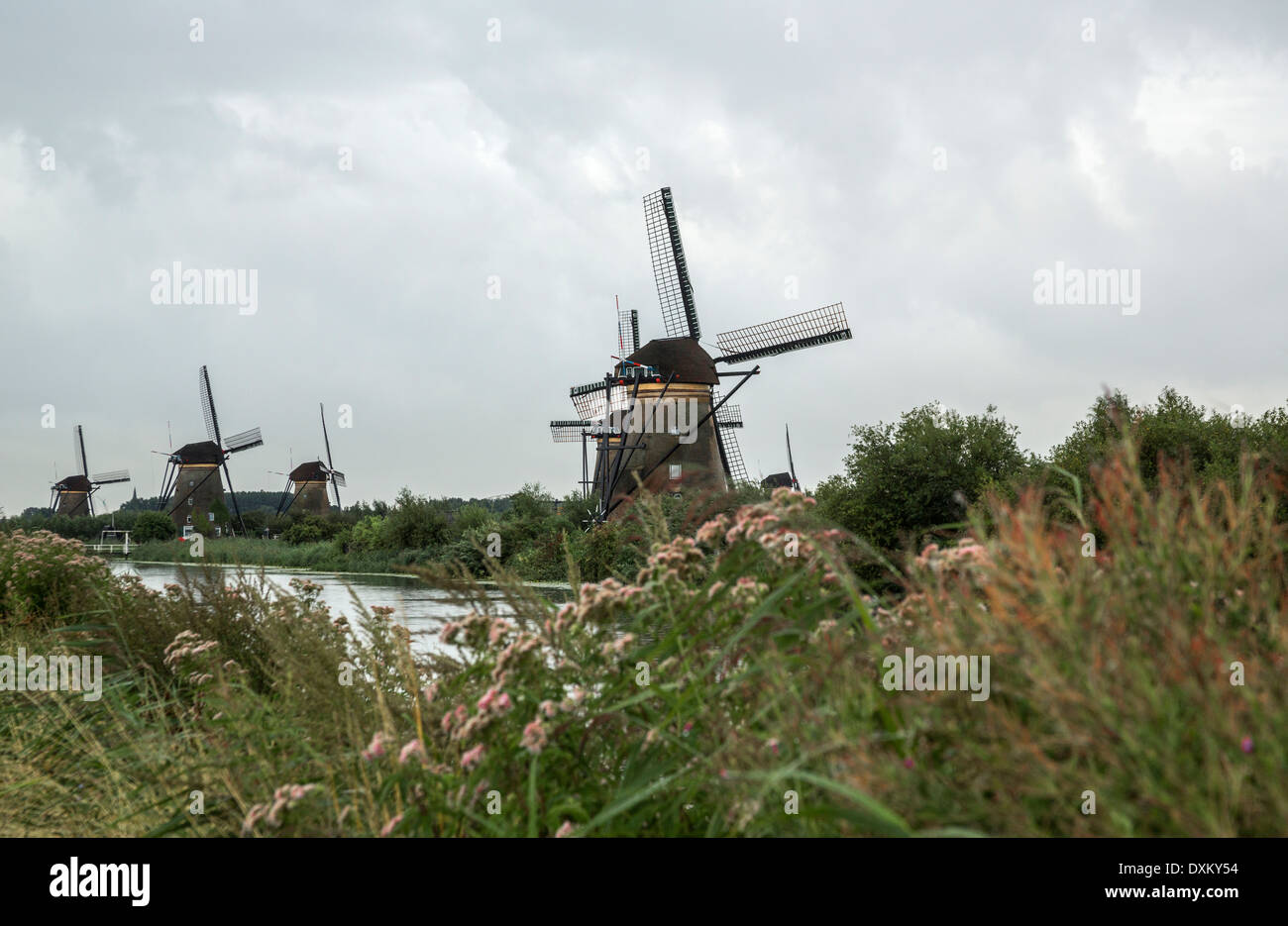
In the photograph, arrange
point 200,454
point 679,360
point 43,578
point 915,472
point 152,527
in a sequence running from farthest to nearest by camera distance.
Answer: point 200,454, point 152,527, point 679,360, point 915,472, point 43,578

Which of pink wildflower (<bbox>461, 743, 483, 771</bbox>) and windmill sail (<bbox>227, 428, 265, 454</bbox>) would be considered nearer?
pink wildflower (<bbox>461, 743, 483, 771</bbox>)

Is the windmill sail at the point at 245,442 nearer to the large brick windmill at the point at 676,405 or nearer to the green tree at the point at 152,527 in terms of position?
the green tree at the point at 152,527

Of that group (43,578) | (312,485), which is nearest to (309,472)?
(312,485)

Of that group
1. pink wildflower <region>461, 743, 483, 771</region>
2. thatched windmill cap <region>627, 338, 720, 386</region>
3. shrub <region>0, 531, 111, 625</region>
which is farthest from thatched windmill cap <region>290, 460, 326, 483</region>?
pink wildflower <region>461, 743, 483, 771</region>

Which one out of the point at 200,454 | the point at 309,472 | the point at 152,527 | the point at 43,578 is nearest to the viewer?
the point at 43,578

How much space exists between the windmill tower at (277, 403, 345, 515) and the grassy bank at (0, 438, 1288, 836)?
7535 centimetres

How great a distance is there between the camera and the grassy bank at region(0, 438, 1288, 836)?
1.72 meters

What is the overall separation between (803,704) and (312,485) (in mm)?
79317

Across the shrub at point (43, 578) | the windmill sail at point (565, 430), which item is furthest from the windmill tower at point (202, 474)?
the shrub at point (43, 578)

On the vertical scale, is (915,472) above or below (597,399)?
below

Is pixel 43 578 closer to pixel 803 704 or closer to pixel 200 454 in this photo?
pixel 803 704

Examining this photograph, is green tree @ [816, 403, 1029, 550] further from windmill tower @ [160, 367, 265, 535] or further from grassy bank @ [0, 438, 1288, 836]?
windmill tower @ [160, 367, 265, 535]

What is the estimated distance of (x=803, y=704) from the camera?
7.28 ft

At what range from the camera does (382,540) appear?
43750mm
